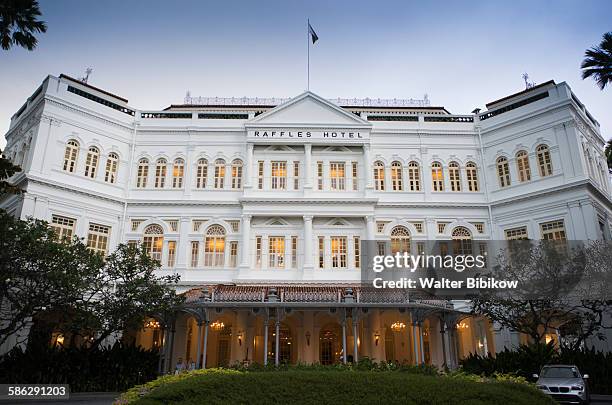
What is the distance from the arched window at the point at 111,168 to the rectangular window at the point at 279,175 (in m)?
10.1

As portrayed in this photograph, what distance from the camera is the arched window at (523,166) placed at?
29.1 metres

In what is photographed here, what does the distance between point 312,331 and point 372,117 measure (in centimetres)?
1472

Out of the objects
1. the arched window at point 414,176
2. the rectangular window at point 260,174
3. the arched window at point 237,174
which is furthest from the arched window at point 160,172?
the arched window at point 414,176

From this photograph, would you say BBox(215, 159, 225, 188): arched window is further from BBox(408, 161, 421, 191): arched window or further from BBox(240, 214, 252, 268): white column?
BBox(408, 161, 421, 191): arched window

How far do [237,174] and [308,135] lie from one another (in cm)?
524

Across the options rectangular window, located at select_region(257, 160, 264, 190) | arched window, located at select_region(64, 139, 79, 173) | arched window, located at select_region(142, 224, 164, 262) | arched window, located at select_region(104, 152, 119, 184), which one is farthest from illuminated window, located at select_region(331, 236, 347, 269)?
arched window, located at select_region(64, 139, 79, 173)

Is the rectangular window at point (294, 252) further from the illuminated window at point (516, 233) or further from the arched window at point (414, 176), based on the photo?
the illuminated window at point (516, 233)

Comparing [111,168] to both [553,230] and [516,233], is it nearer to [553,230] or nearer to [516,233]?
[516,233]

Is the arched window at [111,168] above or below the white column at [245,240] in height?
above

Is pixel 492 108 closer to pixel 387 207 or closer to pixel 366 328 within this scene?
pixel 387 207

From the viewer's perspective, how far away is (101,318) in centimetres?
2072

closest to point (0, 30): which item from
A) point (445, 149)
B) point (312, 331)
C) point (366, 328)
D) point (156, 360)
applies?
point (156, 360)

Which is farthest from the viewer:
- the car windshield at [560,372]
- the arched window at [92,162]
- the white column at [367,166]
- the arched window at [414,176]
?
the arched window at [414,176]

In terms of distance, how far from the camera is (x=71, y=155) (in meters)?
28.6
